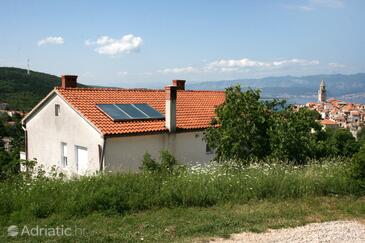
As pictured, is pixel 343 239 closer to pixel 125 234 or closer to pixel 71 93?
pixel 125 234

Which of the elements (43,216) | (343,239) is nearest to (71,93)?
(43,216)

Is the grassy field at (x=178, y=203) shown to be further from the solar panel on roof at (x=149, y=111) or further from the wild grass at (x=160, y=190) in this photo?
the solar panel on roof at (x=149, y=111)

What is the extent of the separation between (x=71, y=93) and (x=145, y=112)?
11.7 feet

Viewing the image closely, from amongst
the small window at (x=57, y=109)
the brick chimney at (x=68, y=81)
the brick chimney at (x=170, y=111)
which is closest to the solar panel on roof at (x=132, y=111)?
the brick chimney at (x=170, y=111)

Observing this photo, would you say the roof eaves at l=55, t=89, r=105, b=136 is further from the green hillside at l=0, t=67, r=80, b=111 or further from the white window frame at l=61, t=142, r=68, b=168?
the green hillside at l=0, t=67, r=80, b=111

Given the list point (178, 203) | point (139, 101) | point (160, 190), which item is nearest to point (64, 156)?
point (139, 101)

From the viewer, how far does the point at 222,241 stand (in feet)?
19.5

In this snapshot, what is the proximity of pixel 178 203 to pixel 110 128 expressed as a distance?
346 inches

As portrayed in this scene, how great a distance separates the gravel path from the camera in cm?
603

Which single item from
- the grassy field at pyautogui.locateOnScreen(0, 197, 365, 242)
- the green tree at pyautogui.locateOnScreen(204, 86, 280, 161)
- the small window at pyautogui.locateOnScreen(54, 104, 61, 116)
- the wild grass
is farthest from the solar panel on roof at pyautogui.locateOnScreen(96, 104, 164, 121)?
the grassy field at pyautogui.locateOnScreen(0, 197, 365, 242)

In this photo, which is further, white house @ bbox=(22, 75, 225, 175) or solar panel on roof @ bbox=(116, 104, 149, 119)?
solar panel on roof @ bbox=(116, 104, 149, 119)

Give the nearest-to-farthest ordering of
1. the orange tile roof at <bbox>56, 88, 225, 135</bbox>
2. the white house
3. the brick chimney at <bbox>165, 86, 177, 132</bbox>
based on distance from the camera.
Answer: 1. the white house
2. the orange tile roof at <bbox>56, 88, 225, 135</bbox>
3. the brick chimney at <bbox>165, 86, 177, 132</bbox>

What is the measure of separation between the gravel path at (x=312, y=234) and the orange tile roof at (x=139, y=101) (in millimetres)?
10478

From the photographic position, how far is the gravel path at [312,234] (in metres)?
6.03
